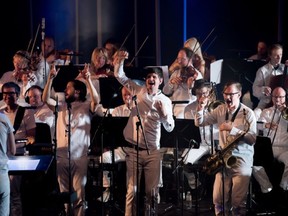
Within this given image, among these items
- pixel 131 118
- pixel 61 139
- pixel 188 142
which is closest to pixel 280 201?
Answer: pixel 188 142

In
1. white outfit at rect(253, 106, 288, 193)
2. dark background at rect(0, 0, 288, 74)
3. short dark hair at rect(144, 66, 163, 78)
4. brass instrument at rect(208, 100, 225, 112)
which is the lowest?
white outfit at rect(253, 106, 288, 193)

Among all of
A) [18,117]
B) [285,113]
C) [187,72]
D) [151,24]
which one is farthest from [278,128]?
[151,24]

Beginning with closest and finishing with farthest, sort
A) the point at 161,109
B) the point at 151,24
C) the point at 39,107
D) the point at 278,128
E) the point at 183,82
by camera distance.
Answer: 1. the point at 161,109
2. the point at 39,107
3. the point at 278,128
4. the point at 183,82
5. the point at 151,24

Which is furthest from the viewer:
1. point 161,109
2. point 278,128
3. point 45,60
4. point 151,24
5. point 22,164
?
point 151,24

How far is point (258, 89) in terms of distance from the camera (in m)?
10.6

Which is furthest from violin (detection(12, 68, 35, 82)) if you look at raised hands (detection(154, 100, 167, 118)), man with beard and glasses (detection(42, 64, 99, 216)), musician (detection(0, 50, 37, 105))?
raised hands (detection(154, 100, 167, 118))

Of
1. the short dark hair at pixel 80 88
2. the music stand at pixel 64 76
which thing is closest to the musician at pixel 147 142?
the short dark hair at pixel 80 88

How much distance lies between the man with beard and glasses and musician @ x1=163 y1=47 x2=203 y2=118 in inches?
67.9

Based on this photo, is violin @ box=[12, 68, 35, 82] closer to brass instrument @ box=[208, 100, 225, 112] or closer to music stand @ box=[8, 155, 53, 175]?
brass instrument @ box=[208, 100, 225, 112]

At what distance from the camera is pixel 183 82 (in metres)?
10.1

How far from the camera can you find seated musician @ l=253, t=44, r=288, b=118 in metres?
10.5

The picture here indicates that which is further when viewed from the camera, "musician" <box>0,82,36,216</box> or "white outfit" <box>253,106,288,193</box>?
"white outfit" <box>253,106,288,193</box>

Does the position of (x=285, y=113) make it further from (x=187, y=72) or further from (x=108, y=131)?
(x=108, y=131)

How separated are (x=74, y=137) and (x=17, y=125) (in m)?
0.74
